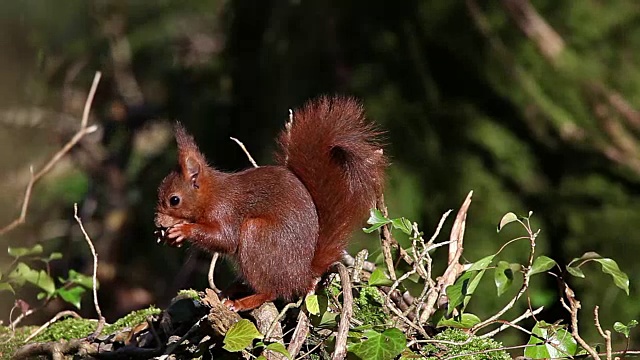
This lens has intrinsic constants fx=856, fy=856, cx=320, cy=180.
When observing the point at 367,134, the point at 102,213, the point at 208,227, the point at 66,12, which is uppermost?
the point at 66,12

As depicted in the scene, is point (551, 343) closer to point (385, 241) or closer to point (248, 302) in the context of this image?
point (385, 241)

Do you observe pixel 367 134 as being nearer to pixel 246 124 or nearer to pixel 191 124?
pixel 246 124

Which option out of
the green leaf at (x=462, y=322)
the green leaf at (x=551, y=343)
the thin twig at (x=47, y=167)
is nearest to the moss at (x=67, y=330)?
the thin twig at (x=47, y=167)

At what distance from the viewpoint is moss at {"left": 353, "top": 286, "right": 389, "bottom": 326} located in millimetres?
1214

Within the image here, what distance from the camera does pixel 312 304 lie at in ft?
3.70

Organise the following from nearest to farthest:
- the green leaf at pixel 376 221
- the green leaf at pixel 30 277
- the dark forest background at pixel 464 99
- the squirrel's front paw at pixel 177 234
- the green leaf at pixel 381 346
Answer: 1. the green leaf at pixel 381 346
2. the green leaf at pixel 376 221
3. the squirrel's front paw at pixel 177 234
4. the green leaf at pixel 30 277
5. the dark forest background at pixel 464 99

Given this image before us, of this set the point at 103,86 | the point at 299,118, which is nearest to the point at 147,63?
the point at 103,86

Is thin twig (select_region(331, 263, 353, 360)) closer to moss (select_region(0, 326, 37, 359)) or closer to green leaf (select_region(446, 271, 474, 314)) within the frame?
green leaf (select_region(446, 271, 474, 314))

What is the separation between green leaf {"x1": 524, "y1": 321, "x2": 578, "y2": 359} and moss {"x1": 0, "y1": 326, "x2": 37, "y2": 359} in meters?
0.69

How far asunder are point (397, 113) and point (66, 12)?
52.1 inches

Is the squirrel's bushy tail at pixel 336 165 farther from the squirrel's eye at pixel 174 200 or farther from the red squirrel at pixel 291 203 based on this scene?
the squirrel's eye at pixel 174 200

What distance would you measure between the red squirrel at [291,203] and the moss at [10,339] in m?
0.27

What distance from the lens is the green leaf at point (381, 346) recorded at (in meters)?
0.99

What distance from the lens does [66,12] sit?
2.84 metres
